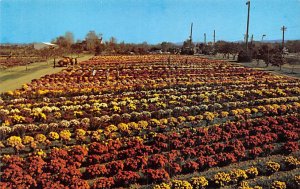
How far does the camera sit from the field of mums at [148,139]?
11.4 m

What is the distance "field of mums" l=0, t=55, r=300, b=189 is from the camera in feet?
37.5

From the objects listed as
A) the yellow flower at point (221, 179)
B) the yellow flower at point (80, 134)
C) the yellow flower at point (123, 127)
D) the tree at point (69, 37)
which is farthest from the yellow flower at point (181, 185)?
the tree at point (69, 37)

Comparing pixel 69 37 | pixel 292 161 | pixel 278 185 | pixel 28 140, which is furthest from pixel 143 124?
pixel 69 37

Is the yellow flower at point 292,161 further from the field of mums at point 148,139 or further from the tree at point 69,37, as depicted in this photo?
the tree at point 69,37

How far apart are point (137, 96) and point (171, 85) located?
5.97m

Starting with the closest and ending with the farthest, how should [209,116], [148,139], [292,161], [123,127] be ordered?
[292,161], [148,139], [123,127], [209,116]

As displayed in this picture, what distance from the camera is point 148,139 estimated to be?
15.5 m

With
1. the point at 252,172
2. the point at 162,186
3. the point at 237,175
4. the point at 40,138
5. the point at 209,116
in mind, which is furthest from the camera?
the point at 209,116

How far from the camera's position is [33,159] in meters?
A: 12.5

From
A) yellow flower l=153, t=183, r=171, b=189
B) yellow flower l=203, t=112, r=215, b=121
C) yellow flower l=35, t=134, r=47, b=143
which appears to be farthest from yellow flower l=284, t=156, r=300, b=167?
yellow flower l=35, t=134, r=47, b=143

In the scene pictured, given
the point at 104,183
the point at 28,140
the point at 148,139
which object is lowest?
the point at 104,183

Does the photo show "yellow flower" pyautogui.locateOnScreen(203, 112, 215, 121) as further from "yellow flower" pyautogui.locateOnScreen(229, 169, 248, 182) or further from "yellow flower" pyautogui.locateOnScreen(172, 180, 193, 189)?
"yellow flower" pyautogui.locateOnScreen(172, 180, 193, 189)

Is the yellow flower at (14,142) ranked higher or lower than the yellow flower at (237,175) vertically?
higher

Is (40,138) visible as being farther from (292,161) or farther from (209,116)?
(292,161)
